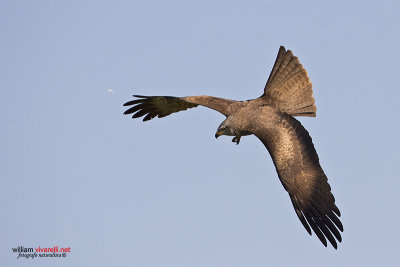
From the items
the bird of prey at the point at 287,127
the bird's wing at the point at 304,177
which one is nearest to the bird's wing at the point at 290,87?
the bird of prey at the point at 287,127

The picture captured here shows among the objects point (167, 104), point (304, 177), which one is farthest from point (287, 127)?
point (167, 104)

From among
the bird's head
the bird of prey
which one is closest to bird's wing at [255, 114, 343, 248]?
the bird of prey

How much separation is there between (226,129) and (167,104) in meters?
2.21

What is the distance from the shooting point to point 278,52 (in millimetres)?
14930

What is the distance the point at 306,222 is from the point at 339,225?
0.59m

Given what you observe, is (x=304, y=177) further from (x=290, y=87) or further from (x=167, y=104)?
(x=167, y=104)

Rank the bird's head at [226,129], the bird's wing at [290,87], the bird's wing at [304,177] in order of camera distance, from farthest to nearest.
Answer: the bird's wing at [290,87], the bird's head at [226,129], the bird's wing at [304,177]

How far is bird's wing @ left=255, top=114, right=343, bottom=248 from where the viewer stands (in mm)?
12625

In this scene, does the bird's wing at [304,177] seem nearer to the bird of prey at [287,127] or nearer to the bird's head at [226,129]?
the bird of prey at [287,127]

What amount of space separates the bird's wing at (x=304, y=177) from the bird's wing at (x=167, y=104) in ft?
5.78

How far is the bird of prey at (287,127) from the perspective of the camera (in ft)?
42.1

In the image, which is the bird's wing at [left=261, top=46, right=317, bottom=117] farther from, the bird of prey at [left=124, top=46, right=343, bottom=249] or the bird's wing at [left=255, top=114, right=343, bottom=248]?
the bird's wing at [left=255, top=114, right=343, bottom=248]

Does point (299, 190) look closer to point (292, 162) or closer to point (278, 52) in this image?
point (292, 162)

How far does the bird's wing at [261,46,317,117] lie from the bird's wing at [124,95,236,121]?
1083 millimetres
